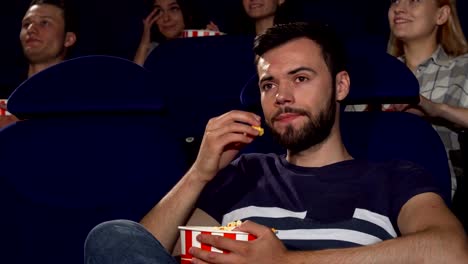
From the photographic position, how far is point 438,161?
1.10 m

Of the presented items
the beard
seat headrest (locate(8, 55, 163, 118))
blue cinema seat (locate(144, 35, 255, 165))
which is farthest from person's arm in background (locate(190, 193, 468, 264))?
blue cinema seat (locate(144, 35, 255, 165))

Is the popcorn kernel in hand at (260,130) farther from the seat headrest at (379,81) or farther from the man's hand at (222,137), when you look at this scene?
the seat headrest at (379,81)

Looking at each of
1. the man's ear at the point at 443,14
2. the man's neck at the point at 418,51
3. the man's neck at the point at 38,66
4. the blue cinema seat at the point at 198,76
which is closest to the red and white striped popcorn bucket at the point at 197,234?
the blue cinema seat at the point at 198,76

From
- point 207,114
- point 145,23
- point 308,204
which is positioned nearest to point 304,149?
point 308,204

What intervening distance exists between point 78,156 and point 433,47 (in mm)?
1029

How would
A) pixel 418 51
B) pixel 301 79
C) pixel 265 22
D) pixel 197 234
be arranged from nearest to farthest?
1. pixel 197 234
2. pixel 301 79
3. pixel 418 51
4. pixel 265 22

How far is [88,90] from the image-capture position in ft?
3.44

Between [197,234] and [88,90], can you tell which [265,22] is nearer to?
[88,90]

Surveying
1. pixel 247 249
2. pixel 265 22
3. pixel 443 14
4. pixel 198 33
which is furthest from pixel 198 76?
pixel 247 249

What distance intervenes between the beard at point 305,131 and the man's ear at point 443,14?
0.80 meters

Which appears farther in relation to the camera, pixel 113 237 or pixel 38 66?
pixel 38 66

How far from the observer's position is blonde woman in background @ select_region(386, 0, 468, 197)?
1.59 metres

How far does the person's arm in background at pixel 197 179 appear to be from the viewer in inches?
39.8

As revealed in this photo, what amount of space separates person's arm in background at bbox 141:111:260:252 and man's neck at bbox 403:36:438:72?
80cm
